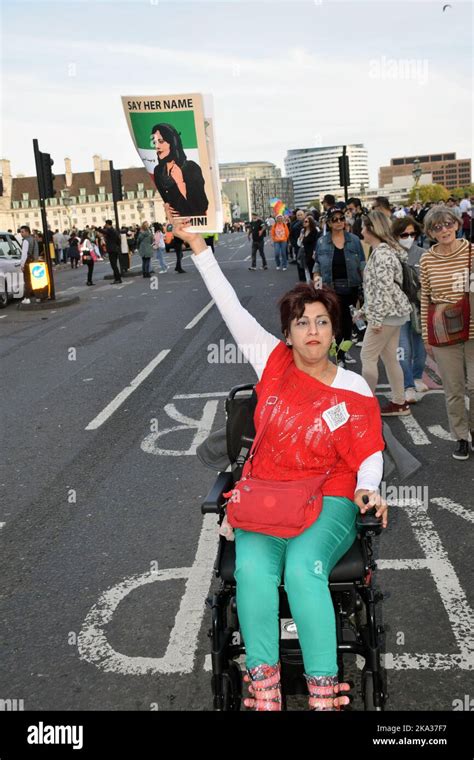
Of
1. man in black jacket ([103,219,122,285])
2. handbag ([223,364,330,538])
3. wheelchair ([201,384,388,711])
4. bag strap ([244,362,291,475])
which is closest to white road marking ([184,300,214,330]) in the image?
man in black jacket ([103,219,122,285])

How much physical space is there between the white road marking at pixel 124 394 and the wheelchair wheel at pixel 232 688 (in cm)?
481

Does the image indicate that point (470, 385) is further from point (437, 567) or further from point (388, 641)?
point (388, 641)

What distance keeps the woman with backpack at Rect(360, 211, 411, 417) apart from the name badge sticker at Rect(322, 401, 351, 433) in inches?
162

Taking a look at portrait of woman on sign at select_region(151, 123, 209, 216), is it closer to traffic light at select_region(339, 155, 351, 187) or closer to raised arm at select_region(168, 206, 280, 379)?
raised arm at select_region(168, 206, 280, 379)

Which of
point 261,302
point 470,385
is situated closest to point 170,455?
point 470,385

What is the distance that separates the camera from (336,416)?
3.21 metres

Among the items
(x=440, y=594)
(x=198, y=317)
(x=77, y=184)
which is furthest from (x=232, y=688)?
(x=77, y=184)

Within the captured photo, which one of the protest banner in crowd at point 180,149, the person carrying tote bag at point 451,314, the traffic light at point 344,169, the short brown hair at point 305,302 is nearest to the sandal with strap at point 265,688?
the short brown hair at point 305,302

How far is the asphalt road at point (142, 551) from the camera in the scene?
3346mm

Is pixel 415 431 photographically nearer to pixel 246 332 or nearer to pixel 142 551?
pixel 142 551

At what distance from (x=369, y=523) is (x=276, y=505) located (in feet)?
1.18

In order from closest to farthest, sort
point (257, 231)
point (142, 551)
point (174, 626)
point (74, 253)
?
point (174, 626) < point (142, 551) < point (257, 231) < point (74, 253)

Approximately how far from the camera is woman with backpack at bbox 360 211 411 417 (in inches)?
283
